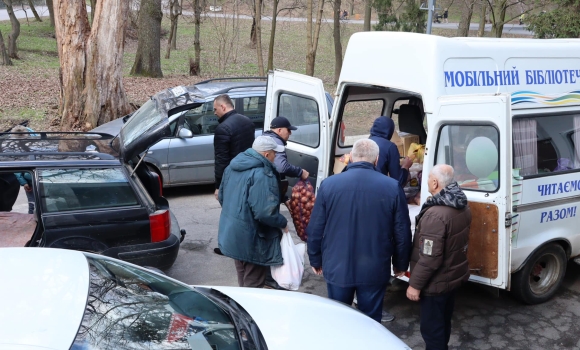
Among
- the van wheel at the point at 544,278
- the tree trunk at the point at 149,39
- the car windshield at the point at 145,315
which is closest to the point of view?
the car windshield at the point at 145,315

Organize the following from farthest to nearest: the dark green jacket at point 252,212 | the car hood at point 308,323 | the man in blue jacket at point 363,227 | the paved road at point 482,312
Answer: the paved road at point 482,312 → the dark green jacket at point 252,212 → the man in blue jacket at point 363,227 → the car hood at point 308,323

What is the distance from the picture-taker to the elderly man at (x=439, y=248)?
171 inches

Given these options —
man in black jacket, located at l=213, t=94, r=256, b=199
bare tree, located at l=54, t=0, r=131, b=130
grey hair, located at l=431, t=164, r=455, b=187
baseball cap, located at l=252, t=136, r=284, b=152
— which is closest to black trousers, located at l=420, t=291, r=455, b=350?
grey hair, located at l=431, t=164, r=455, b=187

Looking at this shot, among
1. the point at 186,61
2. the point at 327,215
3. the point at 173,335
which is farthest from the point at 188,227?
the point at 186,61

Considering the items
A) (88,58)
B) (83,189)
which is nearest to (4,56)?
(88,58)

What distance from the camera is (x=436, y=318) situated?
4.60 m

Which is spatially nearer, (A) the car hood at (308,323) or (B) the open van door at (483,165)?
(A) the car hood at (308,323)

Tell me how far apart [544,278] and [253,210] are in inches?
120

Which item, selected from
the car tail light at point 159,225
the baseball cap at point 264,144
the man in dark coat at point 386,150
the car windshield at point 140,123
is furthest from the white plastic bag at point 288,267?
the car windshield at point 140,123

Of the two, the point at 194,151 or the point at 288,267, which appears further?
the point at 194,151

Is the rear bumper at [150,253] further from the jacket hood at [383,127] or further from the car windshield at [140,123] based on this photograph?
the jacket hood at [383,127]

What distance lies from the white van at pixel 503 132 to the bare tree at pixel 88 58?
776cm

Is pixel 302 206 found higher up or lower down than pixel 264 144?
lower down

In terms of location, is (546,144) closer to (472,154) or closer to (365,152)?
(472,154)
